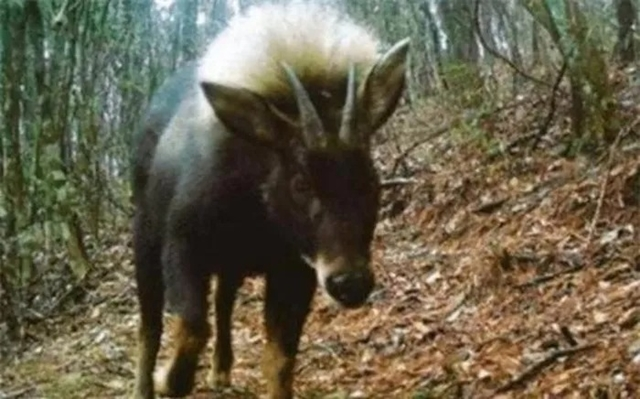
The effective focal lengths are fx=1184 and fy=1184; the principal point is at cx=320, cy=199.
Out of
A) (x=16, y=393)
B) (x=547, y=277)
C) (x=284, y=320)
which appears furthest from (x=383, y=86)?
(x=16, y=393)

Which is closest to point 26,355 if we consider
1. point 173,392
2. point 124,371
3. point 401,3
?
point 124,371

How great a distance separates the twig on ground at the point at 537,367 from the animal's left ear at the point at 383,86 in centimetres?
135

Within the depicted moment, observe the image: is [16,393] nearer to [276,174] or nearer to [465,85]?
[276,174]

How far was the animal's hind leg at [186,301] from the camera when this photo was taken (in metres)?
5.58

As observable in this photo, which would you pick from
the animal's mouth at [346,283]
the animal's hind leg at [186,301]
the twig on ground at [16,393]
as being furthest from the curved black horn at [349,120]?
the twig on ground at [16,393]

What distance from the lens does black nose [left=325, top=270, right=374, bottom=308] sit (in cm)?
466

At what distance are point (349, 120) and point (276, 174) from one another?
0.41 meters

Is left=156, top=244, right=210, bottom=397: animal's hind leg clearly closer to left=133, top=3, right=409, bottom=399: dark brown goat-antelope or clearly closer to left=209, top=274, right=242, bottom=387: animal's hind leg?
left=133, top=3, right=409, bottom=399: dark brown goat-antelope

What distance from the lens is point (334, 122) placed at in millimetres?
5074

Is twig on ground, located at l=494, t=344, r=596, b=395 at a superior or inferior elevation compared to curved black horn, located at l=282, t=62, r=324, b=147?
inferior

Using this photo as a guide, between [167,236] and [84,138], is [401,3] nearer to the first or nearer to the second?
[84,138]

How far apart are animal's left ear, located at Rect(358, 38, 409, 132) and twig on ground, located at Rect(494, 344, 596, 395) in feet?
4.44

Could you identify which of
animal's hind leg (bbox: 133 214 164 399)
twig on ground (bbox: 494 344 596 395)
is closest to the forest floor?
twig on ground (bbox: 494 344 596 395)

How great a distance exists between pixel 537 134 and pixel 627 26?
213cm
